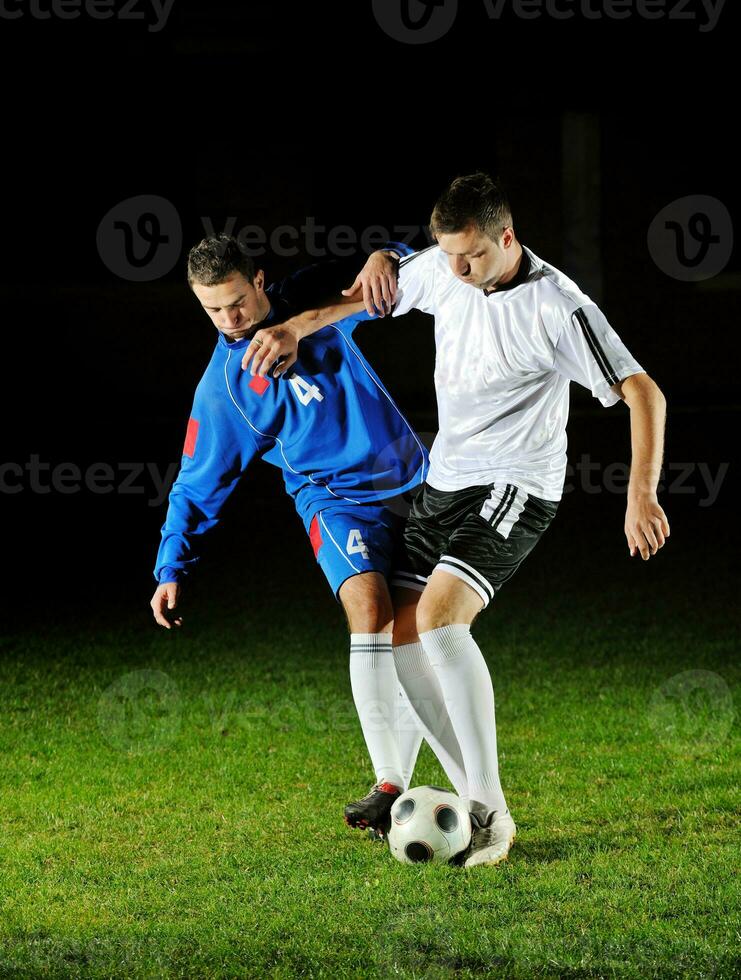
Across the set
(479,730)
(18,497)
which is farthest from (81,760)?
(18,497)

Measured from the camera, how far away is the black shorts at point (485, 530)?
3975 mm

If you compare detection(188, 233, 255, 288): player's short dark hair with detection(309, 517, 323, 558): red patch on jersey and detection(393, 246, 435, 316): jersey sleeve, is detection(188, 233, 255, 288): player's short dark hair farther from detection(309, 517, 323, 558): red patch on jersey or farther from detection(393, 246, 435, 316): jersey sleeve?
detection(309, 517, 323, 558): red patch on jersey

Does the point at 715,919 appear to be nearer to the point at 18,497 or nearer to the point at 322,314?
the point at 322,314

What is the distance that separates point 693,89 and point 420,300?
15332mm

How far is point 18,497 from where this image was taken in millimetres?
12797

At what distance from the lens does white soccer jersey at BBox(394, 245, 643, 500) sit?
3.82 metres

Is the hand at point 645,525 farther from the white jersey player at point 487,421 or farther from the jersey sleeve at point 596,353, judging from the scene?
the jersey sleeve at point 596,353

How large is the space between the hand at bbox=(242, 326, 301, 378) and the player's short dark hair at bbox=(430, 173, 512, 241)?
66 cm

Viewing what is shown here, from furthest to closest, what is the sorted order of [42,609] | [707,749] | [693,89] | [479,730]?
[693,89]
[42,609]
[707,749]
[479,730]

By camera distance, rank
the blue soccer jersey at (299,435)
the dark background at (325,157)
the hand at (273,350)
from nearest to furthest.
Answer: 1. the hand at (273,350)
2. the blue soccer jersey at (299,435)
3. the dark background at (325,157)

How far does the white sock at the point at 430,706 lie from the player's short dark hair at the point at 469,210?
143 cm

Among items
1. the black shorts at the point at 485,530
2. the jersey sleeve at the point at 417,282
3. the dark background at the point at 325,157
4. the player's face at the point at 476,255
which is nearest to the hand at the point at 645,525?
the black shorts at the point at 485,530

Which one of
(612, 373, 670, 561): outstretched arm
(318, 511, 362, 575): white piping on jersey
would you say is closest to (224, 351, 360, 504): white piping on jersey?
(318, 511, 362, 575): white piping on jersey

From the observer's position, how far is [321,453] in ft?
14.8
